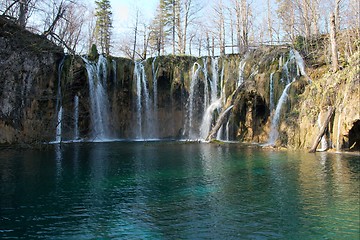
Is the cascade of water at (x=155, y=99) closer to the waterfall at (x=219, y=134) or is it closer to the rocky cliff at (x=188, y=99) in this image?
the rocky cliff at (x=188, y=99)

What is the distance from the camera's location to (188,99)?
2905 centimetres

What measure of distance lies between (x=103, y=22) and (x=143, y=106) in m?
20.9

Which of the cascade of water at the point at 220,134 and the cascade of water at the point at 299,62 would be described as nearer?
the cascade of water at the point at 299,62

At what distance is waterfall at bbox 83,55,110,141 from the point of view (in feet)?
88.4

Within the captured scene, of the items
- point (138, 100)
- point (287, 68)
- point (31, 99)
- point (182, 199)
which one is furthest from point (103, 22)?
point (182, 199)

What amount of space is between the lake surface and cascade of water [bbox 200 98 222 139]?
491 inches

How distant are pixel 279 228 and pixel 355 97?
11.6 metres

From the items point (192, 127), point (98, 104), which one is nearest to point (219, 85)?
point (192, 127)

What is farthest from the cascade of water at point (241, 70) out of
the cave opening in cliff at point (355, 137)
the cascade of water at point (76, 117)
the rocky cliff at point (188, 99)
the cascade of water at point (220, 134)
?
the cascade of water at point (76, 117)

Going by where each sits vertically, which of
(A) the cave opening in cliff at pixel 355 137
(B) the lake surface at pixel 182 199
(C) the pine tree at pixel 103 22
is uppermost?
(C) the pine tree at pixel 103 22

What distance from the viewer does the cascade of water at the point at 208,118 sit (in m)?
25.9

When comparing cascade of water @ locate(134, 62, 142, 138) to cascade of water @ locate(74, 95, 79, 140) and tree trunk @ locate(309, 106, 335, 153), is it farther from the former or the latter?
tree trunk @ locate(309, 106, 335, 153)

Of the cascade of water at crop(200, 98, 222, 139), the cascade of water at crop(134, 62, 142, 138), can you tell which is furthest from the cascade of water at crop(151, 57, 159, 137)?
the cascade of water at crop(200, 98, 222, 139)

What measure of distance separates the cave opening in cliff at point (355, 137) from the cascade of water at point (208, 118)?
11139 mm
